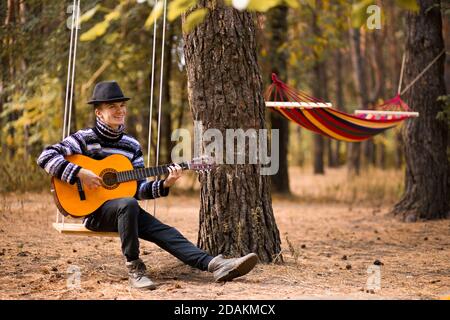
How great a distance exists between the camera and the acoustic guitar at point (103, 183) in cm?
396

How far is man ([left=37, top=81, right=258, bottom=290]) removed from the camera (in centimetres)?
385

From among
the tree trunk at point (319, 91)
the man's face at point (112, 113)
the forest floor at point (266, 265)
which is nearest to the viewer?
the forest floor at point (266, 265)

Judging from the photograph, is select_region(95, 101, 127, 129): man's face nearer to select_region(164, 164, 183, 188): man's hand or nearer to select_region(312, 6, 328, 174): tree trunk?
select_region(164, 164, 183, 188): man's hand

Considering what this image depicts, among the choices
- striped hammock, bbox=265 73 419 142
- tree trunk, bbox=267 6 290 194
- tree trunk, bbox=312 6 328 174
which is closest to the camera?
striped hammock, bbox=265 73 419 142

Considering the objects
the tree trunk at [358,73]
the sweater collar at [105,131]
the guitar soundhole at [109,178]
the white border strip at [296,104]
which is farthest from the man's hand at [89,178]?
the tree trunk at [358,73]

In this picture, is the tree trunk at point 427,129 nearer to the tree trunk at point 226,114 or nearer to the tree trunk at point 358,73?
the tree trunk at point 226,114

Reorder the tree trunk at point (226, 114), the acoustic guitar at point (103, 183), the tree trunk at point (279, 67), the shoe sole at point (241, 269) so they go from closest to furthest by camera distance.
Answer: the shoe sole at point (241, 269) → the acoustic guitar at point (103, 183) → the tree trunk at point (226, 114) → the tree trunk at point (279, 67)

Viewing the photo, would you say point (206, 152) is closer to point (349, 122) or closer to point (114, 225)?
point (114, 225)

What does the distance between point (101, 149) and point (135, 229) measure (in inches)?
23.6

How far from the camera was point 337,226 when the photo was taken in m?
7.29

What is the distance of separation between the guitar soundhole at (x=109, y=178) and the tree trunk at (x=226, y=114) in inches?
24.9

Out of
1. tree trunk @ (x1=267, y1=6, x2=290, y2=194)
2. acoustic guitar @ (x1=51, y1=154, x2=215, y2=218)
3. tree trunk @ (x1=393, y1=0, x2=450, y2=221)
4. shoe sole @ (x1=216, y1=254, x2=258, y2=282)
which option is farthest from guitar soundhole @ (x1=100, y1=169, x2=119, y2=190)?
tree trunk @ (x1=267, y1=6, x2=290, y2=194)

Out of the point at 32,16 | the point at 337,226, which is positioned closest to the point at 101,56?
the point at 32,16

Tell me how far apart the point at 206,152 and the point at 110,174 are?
2.24ft
